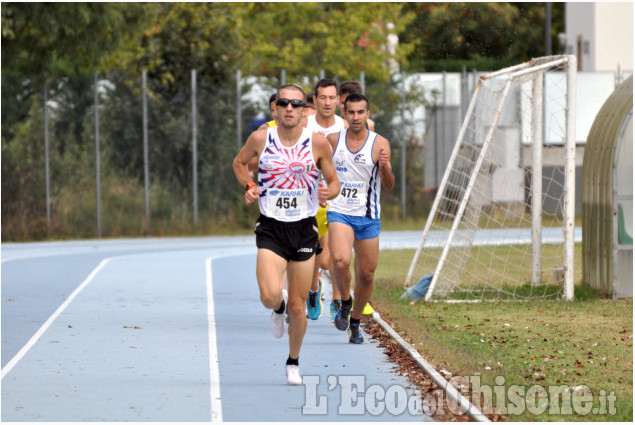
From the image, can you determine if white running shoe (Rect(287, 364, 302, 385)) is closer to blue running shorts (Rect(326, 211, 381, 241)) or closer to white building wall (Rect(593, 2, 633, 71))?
blue running shorts (Rect(326, 211, 381, 241))

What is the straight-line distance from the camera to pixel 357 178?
39.8 ft

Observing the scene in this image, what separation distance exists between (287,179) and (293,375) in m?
1.49

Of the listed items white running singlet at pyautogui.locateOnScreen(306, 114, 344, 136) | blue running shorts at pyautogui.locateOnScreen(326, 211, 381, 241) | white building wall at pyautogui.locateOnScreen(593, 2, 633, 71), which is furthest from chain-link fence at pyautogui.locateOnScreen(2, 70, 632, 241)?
white building wall at pyautogui.locateOnScreen(593, 2, 633, 71)

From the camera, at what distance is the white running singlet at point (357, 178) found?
475 inches

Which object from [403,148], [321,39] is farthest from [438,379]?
[321,39]

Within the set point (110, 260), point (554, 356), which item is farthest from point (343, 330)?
point (110, 260)

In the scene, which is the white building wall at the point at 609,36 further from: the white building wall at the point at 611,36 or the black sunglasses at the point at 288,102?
the black sunglasses at the point at 288,102

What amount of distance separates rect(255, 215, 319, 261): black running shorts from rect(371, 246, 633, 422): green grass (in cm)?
154

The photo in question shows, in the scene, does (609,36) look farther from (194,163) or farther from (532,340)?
(532,340)

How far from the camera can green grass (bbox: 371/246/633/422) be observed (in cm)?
994

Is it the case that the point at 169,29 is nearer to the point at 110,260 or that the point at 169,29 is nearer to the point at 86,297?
the point at 110,260

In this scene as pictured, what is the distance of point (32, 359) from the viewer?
1153 centimetres

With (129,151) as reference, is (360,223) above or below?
below

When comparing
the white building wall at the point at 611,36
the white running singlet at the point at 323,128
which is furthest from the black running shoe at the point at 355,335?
the white building wall at the point at 611,36
